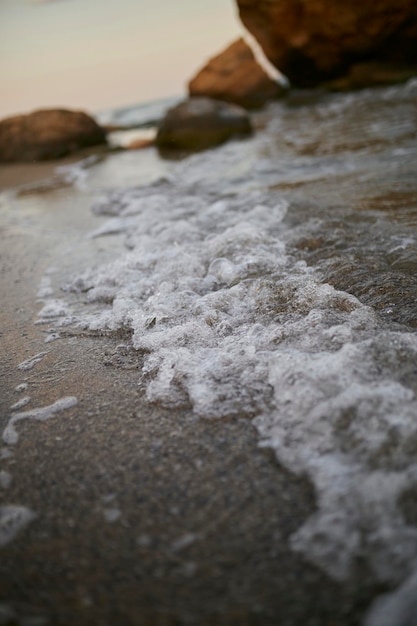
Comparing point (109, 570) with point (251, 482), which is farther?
point (251, 482)

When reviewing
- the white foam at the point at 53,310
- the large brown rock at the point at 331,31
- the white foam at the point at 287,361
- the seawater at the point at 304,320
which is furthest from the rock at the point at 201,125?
the large brown rock at the point at 331,31

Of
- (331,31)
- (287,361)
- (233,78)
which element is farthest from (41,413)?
(331,31)

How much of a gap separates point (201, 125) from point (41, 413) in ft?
24.2

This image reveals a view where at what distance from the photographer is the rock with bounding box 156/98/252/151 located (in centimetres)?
787

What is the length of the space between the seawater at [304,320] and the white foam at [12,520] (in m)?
0.50

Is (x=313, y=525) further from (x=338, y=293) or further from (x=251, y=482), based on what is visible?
(x=338, y=293)

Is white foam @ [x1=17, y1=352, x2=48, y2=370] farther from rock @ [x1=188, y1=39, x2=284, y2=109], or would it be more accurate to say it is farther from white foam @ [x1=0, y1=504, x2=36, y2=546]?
rock @ [x1=188, y1=39, x2=284, y2=109]

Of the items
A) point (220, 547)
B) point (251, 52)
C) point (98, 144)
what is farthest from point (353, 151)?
point (251, 52)

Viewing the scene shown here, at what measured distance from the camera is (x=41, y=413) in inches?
61.3

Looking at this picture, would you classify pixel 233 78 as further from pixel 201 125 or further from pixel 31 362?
pixel 31 362

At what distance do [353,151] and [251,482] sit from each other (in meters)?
4.56

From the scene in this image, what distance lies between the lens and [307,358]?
1497 mm

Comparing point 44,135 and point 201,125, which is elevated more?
point 44,135

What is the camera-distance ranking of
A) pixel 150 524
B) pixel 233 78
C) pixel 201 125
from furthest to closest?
pixel 233 78 → pixel 201 125 → pixel 150 524
